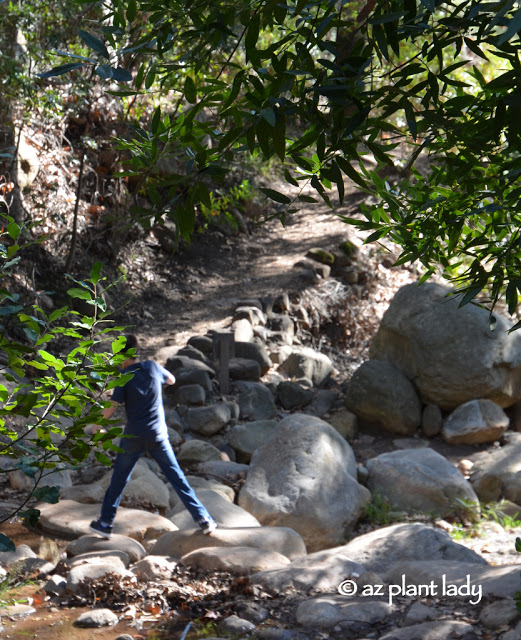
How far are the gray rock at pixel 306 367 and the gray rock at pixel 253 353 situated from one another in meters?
0.49

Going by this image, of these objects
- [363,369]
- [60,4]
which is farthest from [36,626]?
[60,4]

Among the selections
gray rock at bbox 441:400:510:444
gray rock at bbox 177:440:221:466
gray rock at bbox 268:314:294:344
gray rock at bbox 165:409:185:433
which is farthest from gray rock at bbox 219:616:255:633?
gray rock at bbox 268:314:294:344

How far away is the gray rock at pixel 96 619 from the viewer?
409 cm

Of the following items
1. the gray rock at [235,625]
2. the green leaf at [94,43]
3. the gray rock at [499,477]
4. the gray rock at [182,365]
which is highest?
the green leaf at [94,43]

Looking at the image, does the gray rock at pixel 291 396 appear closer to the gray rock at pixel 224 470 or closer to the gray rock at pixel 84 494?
the gray rock at pixel 224 470

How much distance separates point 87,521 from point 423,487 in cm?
359

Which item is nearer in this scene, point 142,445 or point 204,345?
point 142,445

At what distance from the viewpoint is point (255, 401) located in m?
8.88

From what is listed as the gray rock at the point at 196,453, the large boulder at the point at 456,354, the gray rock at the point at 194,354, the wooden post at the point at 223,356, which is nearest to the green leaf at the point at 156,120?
the gray rock at the point at 196,453

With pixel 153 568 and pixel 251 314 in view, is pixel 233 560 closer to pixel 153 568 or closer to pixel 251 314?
pixel 153 568

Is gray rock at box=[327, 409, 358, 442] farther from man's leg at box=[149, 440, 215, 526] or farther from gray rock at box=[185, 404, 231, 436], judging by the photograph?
man's leg at box=[149, 440, 215, 526]

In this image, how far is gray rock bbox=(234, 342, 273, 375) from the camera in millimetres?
9547

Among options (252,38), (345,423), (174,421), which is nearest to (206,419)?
(174,421)

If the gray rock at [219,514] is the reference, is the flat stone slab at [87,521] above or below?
above
